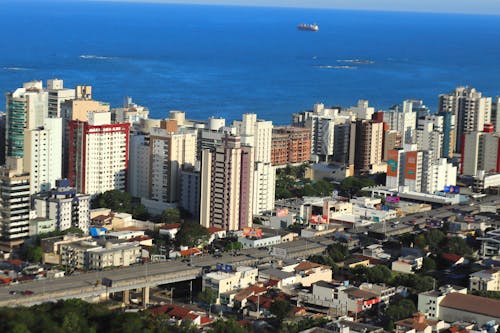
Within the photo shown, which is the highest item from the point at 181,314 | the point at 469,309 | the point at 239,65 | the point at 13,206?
the point at 239,65

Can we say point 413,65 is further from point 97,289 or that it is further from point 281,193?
point 97,289

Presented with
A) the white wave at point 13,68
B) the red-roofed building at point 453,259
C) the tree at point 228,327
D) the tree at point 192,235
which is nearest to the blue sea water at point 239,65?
the white wave at point 13,68

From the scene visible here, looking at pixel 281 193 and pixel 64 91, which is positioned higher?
pixel 64 91

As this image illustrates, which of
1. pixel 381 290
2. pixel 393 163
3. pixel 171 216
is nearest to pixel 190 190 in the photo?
pixel 171 216

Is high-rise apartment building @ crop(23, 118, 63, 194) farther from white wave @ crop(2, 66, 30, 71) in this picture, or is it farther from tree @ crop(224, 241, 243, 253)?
white wave @ crop(2, 66, 30, 71)

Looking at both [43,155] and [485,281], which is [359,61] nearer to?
[43,155]

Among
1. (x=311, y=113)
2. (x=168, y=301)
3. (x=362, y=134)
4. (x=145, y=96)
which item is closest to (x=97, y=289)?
(x=168, y=301)

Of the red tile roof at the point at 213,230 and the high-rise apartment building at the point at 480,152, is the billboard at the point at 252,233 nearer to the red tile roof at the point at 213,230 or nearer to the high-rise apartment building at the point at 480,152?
the red tile roof at the point at 213,230
